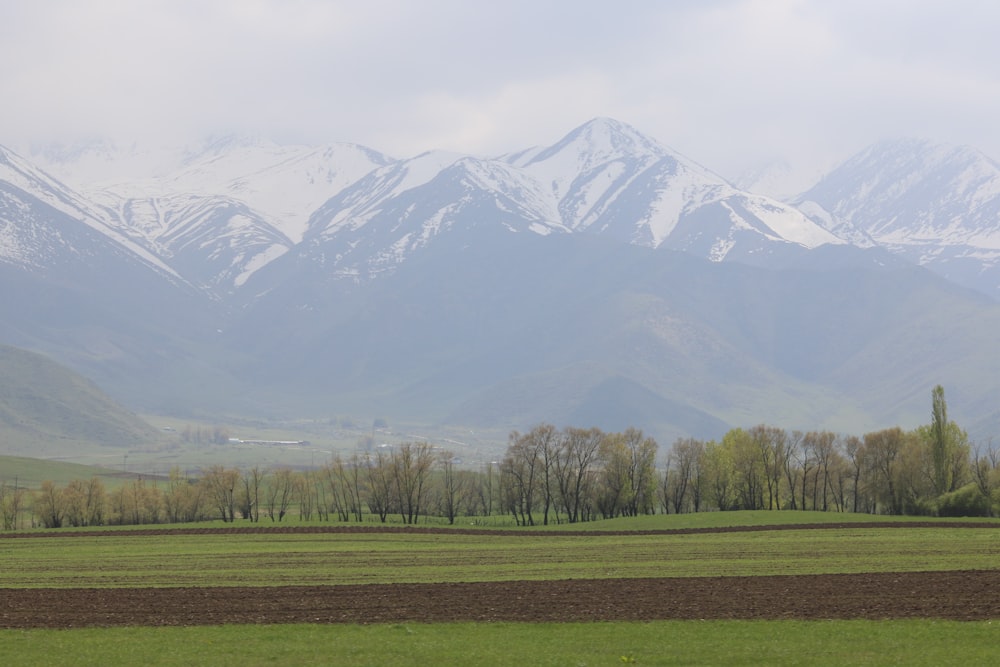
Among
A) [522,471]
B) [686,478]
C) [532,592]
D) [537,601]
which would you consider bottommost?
[537,601]

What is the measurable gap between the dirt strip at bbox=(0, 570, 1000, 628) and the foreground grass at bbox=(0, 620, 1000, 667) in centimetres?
204

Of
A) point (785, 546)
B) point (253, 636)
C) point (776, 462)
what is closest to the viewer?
point (253, 636)

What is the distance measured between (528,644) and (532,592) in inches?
577

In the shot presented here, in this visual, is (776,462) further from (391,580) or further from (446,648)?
(446,648)

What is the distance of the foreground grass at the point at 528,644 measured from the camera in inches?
1711

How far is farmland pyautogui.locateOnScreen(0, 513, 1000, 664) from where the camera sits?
47469 millimetres

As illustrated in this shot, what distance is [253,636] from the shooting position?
4875cm

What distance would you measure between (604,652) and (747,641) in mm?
5988

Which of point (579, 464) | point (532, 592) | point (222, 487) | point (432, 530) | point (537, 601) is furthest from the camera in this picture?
point (579, 464)

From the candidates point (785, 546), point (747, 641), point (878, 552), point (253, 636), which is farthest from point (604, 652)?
point (785, 546)

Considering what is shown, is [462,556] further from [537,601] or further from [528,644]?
[528,644]

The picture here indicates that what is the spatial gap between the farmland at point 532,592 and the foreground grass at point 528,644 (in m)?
0.19

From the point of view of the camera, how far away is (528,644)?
154 ft

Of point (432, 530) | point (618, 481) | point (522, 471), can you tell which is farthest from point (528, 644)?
point (522, 471)
